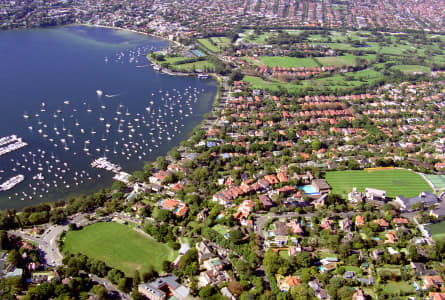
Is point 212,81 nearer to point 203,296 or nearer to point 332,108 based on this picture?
point 332,108

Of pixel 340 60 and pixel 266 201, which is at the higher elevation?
Answer: pixel 340 60

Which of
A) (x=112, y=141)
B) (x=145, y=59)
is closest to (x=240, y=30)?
(x=145, y=59)

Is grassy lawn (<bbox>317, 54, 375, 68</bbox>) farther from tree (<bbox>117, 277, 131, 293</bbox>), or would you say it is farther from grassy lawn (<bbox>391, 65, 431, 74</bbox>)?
tree (<bbox>117, 277, 131, 293</bbox>)

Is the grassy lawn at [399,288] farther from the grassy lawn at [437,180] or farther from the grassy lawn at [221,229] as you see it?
the grassy lawn at [437,180]

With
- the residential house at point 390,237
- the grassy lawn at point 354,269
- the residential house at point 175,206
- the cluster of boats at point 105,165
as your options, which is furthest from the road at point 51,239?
the residential house at point 390,237

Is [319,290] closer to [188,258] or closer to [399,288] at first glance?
[399,288]

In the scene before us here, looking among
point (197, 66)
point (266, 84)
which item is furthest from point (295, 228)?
point (197, 66)
